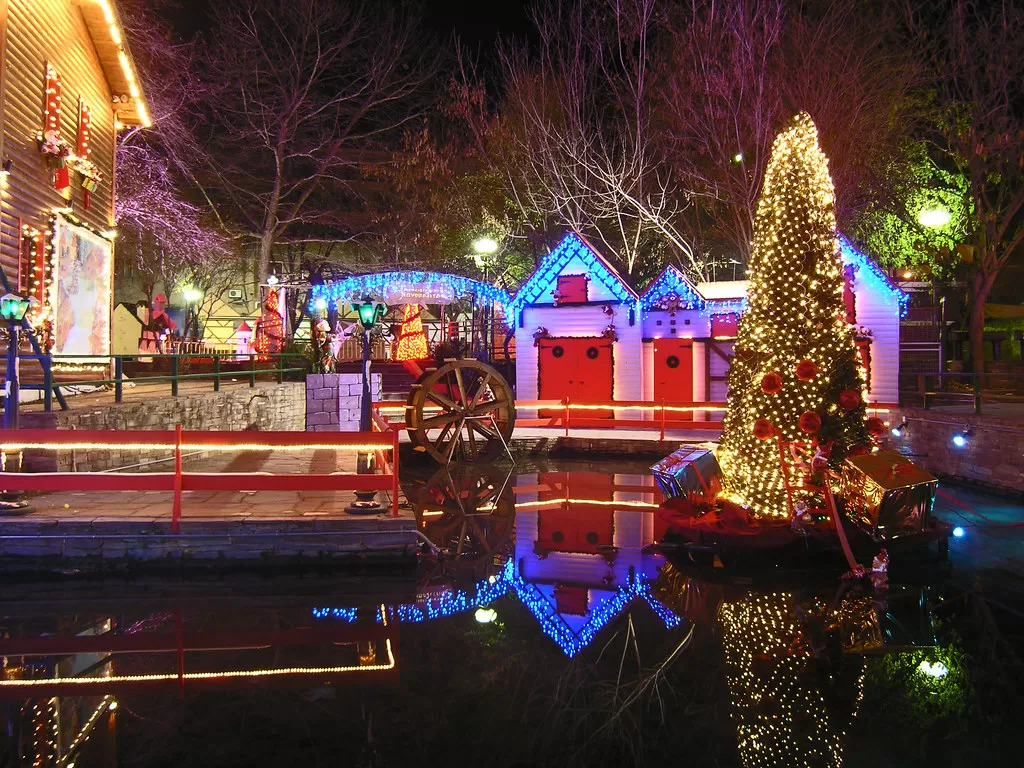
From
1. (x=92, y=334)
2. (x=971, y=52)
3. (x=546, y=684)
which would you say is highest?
(x=971, y=52)

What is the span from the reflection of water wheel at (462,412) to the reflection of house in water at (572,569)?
3.34 m

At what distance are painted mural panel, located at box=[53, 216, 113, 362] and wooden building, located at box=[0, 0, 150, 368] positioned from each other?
20 millimetres

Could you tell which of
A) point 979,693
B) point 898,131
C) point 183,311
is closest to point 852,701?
point 979,693

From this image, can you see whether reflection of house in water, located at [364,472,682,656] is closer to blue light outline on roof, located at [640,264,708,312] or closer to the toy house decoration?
the toy house decoration

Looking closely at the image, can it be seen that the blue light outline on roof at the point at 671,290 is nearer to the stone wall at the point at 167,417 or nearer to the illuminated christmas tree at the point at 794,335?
the stone wall at the point at 167,417

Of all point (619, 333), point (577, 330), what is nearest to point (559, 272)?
point (577, 330)

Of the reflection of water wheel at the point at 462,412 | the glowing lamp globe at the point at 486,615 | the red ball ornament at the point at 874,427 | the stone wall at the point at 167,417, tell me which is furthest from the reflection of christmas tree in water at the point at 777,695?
the reflection of water wheel at the point at 462,412

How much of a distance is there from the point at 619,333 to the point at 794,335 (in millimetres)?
13615

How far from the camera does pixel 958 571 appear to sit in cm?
830

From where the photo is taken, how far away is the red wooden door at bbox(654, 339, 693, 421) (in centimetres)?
2280

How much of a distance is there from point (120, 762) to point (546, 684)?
259 cm

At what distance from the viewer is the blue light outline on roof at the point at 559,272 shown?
22.4 m

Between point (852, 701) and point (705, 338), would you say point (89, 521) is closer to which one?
point (852, 701)

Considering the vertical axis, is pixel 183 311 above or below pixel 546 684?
above
